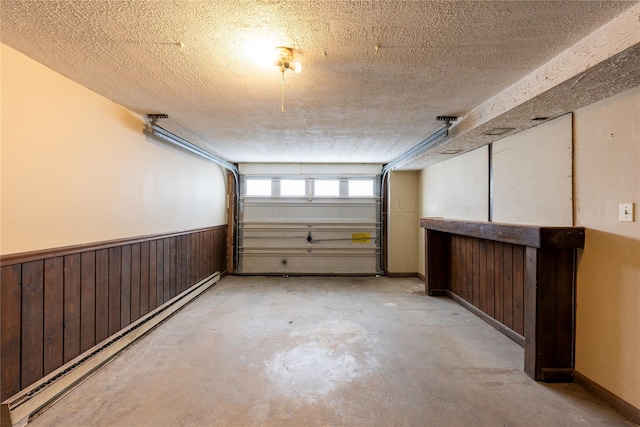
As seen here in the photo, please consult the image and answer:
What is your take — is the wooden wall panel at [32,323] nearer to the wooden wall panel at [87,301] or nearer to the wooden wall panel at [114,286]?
the wooden wall panel at [87,301]

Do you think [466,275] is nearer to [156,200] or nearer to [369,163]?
[369,163]

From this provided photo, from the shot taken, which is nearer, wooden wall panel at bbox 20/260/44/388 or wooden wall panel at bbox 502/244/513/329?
wooden wall panel at bbox 20/260/44/388

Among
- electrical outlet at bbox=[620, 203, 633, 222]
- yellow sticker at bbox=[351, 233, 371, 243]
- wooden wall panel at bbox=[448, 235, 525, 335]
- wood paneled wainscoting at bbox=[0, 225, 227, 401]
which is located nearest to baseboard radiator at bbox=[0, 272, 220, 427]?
wood paneled wainscoting at bbox=[0, 225, 227, 401]

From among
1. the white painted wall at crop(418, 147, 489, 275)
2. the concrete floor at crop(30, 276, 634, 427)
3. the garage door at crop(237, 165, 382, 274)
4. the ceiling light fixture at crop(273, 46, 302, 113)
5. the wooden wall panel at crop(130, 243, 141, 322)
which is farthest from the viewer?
the garage door at crop(237, 165, 382, 274)

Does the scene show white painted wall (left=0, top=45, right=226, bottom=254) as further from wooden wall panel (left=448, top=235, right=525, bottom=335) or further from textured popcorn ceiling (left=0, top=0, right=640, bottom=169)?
wooden wall panel (left=448, top=235, right=525, bottom=335)

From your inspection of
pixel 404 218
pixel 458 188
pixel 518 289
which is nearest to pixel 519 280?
pixel 518 289

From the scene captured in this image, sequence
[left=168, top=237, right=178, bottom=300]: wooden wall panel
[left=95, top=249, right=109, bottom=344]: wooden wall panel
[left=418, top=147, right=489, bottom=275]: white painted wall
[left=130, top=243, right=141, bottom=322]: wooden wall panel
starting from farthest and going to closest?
[left=168, top=237, right=178, bottom=300]: wooden wall panel
[left=418, top=147, right=489, bottom=275]: white painted wall
[left=130, top=243, right=141, bottom=322]: wooden wall panel
[left=95, top=249, right=109, bottom=344]: wooden wall panel

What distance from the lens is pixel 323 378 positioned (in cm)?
218

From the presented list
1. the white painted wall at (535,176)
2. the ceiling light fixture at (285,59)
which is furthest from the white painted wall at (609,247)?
the ceiling light fixture at (285,59)

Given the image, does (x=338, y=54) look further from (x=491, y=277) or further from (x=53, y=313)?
(x=491, y=277)

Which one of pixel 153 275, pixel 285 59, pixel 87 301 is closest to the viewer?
pixel 285 59

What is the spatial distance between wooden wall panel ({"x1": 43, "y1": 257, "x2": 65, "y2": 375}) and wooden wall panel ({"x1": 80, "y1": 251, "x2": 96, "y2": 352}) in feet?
0.57

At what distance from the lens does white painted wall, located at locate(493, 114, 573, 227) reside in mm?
2272

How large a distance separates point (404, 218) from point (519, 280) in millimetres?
2808
